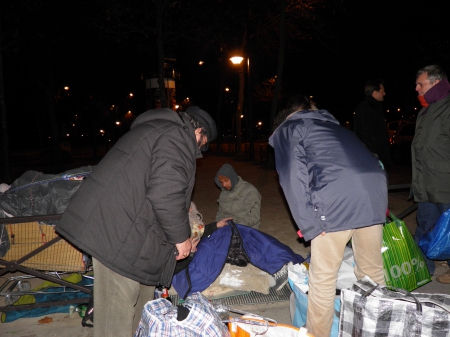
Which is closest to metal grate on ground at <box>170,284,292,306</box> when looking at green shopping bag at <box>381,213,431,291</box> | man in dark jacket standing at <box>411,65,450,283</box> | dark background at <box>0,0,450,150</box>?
green shopping bag at <box>381,213,431,291</box>

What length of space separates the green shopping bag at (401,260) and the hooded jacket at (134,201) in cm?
193

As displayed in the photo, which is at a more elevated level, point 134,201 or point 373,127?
point 373,127

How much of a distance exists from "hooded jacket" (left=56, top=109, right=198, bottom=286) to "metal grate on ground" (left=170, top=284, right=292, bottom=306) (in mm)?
1773

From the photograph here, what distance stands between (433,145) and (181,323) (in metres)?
3.15

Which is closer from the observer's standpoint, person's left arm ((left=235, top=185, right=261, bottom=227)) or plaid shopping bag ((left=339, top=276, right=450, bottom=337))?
plaid shopping bag ((left=339, top=276, right=450, bottom=337))

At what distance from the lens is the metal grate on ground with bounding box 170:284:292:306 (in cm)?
372

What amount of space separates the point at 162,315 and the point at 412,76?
30.2 m

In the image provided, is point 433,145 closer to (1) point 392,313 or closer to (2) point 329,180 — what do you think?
(2) point 329,180

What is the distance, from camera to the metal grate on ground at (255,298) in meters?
3.72

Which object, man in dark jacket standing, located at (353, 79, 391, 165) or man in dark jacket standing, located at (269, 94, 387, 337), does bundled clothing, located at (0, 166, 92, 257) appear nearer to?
man in dark jacket standing, located at (269, 94, 387, 337)

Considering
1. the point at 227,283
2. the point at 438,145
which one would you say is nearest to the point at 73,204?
the point at 227,283

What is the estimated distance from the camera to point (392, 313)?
2082 mm

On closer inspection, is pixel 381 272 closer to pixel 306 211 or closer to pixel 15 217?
pixel 306 211

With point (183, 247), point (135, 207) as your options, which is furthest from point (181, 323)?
point (135, 207)
